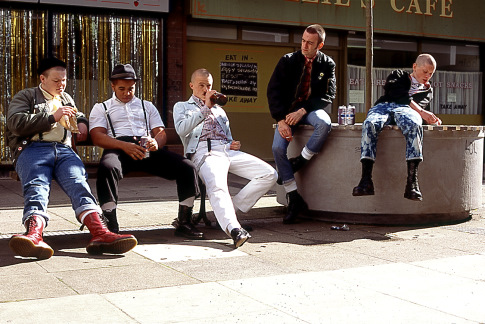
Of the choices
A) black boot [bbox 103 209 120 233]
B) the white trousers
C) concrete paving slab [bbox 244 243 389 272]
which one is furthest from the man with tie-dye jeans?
black boot [bbox 103 209 120 233]

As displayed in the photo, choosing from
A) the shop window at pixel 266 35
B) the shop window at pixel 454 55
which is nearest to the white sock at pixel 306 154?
the shop window at pixel 266 35

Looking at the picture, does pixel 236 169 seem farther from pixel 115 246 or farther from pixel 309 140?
pixel 115 246

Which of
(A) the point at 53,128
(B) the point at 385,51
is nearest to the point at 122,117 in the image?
(A) the point at 53,128

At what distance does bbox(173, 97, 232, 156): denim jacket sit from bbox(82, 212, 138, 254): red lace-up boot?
1277 mm

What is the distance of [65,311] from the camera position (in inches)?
155

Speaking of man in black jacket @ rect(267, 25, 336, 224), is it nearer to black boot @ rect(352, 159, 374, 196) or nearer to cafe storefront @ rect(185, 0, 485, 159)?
black boot @ rect(352, 159, 374, 196)

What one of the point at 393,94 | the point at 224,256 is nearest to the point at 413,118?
the point at 393,94

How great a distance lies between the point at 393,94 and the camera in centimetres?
698

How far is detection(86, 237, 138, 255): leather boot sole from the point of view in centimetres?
538

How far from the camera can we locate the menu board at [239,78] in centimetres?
1281

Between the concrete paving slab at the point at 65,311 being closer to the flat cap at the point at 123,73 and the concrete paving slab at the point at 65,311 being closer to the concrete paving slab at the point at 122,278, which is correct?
the concrete paving slab at the point at 122,278

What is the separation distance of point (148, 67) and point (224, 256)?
7.11 meters

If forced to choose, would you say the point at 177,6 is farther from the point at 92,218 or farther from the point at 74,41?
the point at 92,218

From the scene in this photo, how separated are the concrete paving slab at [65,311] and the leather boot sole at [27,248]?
104 cm
